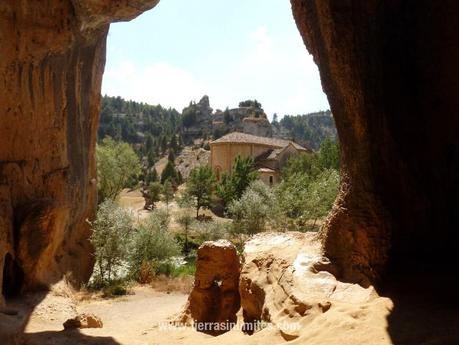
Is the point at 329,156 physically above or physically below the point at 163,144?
below

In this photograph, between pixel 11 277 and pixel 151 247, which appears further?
pixel 151 247

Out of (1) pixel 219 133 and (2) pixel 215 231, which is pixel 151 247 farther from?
(1) pixel 219 133

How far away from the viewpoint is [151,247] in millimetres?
22969

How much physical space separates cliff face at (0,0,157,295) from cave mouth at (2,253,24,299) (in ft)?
0.08

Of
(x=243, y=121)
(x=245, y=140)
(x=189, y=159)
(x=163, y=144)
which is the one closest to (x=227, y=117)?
(x=243, y=121)

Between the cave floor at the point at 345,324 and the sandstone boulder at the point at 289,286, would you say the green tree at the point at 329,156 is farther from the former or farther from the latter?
the cave floor at the point at 345,324

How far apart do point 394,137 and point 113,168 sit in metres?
28.3

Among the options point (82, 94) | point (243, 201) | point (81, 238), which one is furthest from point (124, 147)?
point (82, 94)

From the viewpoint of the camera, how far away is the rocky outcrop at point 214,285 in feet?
37.5

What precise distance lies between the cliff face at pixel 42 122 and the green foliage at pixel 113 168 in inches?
735

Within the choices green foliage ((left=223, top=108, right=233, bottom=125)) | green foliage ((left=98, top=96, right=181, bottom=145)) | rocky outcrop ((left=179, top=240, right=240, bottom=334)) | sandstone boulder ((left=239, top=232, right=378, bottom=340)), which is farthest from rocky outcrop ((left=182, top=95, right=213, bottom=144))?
sandstone boulder ((left=239, top=232, right=378, bottom=340))

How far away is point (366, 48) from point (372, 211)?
2.95 m

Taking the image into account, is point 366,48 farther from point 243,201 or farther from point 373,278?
point 243,201

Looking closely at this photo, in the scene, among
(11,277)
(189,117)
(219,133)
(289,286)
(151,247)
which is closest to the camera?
(289,286)
